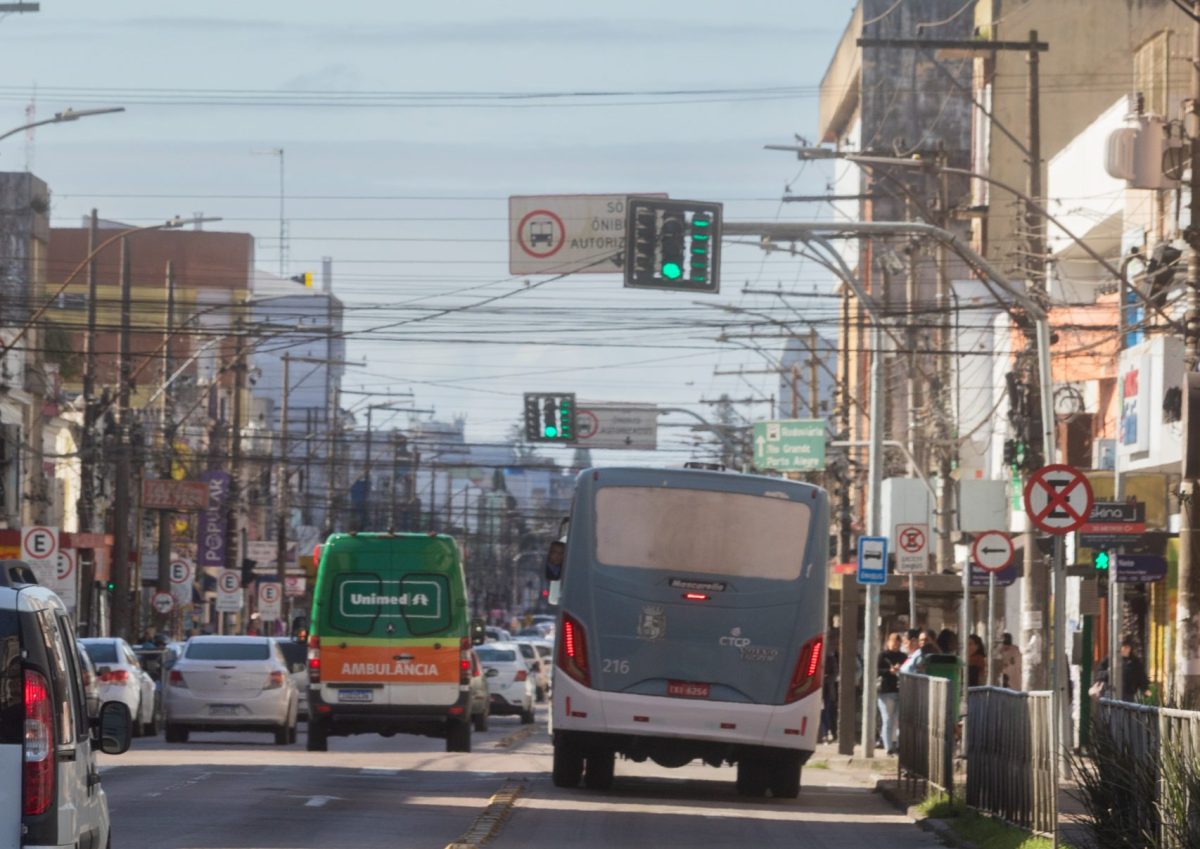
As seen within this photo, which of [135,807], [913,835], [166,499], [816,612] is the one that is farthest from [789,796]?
[166,499]

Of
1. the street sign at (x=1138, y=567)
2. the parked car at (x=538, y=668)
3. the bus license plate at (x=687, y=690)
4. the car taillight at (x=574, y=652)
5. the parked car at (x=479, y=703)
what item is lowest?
the parked car at (x=538, y=668)

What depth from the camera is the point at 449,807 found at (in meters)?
21.0

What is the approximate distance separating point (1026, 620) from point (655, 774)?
20.6ft

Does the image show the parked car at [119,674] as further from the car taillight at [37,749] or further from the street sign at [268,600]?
the street sign at [268,600]

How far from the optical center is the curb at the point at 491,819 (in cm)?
1722

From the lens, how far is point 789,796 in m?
24.4

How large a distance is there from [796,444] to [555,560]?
3502 cm

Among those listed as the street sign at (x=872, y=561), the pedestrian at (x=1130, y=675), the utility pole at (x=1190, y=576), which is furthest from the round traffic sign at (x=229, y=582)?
the utility pole at (x=1190, y=576)

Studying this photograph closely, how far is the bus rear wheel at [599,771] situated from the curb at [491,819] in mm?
699

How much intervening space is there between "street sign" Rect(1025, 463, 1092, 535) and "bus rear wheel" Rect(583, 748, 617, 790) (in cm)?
504

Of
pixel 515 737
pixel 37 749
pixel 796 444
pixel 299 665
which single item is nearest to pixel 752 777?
pixel 515 737

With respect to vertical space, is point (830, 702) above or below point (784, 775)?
below

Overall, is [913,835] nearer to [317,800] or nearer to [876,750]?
[317,800]

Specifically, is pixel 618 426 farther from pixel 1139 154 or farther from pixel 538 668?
pixel 1139 154
